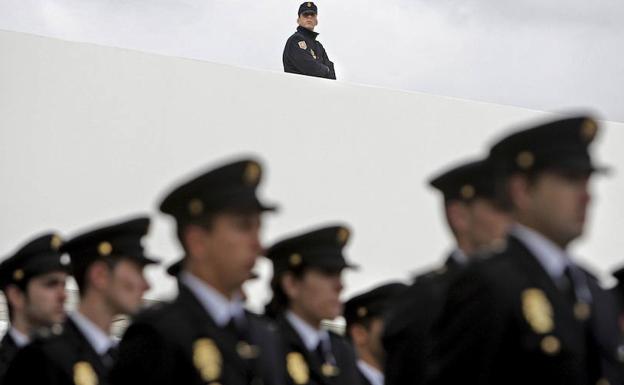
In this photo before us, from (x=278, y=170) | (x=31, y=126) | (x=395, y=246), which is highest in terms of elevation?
(x=31, y=126)

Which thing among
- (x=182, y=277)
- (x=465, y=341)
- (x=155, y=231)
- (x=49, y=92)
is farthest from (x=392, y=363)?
(x=49, y=92)

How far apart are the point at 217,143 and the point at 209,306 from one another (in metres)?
4.88

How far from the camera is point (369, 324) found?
4.73 meters

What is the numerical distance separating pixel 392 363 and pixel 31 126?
4.69 metres

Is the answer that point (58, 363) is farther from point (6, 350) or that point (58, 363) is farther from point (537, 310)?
point (537, 310)

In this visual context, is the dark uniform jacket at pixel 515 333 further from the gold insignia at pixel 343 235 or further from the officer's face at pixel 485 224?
the gold insignia at pixel 343 235

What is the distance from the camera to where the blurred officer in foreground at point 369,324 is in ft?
15.3

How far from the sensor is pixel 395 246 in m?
8.03

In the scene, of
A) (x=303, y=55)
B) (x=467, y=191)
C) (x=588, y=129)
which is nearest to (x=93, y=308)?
(x=467, y=191)

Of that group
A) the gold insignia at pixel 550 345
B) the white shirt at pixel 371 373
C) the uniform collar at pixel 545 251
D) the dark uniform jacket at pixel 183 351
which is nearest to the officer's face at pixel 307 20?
the white shirt at pixel 371 373

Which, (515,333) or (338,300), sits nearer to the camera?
(515,333)

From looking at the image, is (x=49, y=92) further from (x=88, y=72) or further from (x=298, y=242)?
(x=298, y=242)

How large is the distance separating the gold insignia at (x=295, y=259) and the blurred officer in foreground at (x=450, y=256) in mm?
522

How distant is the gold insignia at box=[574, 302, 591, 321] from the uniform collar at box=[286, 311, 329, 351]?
138cm
